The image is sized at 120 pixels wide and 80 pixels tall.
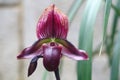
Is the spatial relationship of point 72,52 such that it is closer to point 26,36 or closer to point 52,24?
point 52,24

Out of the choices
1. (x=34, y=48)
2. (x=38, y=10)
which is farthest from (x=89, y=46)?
(x=38, y=10)

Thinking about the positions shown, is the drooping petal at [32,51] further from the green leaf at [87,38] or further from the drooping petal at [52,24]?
the green leaf at [87,38]

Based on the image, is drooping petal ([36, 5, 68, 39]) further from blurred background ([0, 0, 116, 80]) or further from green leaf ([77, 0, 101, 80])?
blurred background ([0, 0, 116, 80])

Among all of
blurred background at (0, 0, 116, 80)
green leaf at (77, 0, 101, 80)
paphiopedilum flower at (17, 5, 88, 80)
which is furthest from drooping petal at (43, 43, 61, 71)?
blurred background at (0, 0, 116, 80)

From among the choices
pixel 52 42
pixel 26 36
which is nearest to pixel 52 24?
pixel 52 42

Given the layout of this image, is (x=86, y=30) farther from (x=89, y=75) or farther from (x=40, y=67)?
(x=40, y=67)

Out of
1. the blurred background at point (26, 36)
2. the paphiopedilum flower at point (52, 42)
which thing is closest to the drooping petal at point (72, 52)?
the paphiopedilum flower at point (52, 42)
